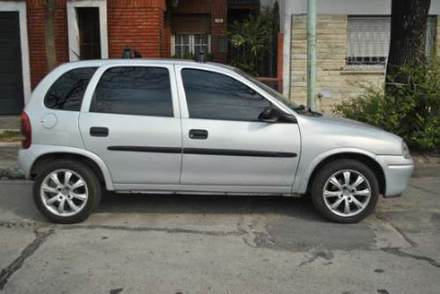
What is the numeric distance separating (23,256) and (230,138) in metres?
2.24

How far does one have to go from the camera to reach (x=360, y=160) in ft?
19.0

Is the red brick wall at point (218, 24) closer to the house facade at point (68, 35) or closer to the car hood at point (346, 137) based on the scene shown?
the house facade at point (68, 35)

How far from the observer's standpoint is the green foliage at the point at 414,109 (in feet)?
28.5

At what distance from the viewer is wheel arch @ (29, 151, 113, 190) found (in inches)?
225

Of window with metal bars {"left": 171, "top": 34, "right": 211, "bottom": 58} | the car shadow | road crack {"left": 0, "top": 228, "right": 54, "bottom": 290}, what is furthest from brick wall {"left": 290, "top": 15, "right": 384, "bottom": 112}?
road crack {"left": 0, "top": 228, "right": 54, "bottom": 290}

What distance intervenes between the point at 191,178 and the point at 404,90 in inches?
182

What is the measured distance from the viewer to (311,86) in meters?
8.51

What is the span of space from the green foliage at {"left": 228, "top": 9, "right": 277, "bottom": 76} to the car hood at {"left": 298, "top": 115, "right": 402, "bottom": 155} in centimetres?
777

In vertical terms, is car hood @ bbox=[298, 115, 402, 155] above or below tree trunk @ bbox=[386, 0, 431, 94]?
below

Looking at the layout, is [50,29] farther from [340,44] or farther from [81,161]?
[340,44]

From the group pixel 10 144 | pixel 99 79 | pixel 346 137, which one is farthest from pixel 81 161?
pixel 10 144

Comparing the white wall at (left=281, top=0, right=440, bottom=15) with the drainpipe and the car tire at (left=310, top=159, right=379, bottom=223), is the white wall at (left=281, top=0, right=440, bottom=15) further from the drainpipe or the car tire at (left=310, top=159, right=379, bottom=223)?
the car tire at (left=310, top=159, right=379, bottom=223)

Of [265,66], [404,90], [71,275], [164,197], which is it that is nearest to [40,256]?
[71,275]

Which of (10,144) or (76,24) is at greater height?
(76,24)
